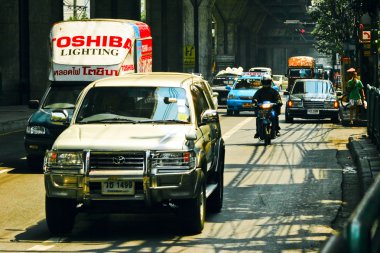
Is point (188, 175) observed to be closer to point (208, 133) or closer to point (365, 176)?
point (208, 133)

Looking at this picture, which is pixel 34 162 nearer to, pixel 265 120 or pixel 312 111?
pixel 265 120

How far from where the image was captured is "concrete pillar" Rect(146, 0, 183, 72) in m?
79.2

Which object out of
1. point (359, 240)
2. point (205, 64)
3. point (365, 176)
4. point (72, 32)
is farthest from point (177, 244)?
point (205, 64)

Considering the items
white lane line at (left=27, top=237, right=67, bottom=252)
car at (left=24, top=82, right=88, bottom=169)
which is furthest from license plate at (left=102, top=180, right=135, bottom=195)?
car at (left=24, top=82, right=88, bottom=169)

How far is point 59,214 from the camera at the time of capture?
10.3 m

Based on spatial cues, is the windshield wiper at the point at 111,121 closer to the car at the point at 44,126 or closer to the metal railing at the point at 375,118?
the car at the point at 44,126

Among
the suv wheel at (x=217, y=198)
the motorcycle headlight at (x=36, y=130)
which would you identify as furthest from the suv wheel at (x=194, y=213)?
the motorcycle headlight at (x=36, y=130)

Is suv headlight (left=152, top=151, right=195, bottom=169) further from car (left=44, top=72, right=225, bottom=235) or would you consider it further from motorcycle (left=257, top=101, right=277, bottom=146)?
motorcycle (left=257, top=101, right=277, bottom=146)

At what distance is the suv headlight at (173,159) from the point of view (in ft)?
32.7

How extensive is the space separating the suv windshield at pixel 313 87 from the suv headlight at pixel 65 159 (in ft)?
91.7

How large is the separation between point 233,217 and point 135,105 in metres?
1.87

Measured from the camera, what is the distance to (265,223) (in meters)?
11.4

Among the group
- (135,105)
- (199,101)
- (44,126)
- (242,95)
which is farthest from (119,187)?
(242,95)

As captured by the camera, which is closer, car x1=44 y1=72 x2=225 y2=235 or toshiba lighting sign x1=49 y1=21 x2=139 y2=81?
car x1=44 y1=72 x2=225 y2=235
